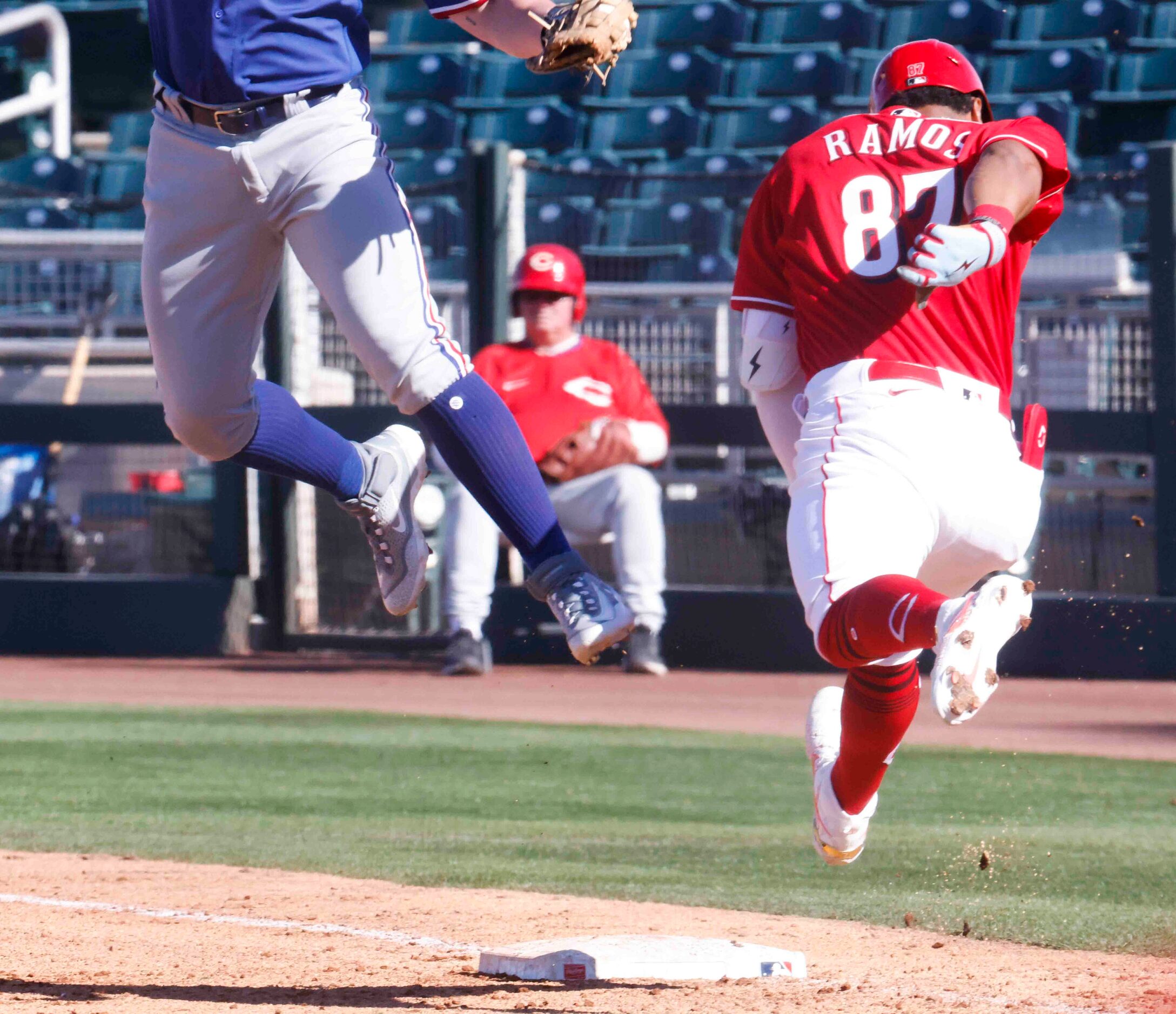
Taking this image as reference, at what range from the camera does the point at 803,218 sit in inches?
129

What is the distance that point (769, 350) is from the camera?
11.2ft

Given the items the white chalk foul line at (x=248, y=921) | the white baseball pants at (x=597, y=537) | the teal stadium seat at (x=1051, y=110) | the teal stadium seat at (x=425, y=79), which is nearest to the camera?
the white chalk foul line at (x=248, y=921)

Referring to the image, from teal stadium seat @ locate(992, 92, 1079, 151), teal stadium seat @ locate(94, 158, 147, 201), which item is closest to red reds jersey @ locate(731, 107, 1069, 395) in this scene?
teal stadium seat @ locate(992, 92, 1079, 151)

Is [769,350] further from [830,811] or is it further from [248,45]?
[248,45]

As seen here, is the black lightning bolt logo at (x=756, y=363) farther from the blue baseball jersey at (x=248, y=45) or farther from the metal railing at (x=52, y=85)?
the metal railing at (x=52, y=85)

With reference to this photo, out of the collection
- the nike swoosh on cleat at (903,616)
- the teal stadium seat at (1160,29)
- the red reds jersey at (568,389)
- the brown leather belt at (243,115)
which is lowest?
the red reds jersey at (568,389)

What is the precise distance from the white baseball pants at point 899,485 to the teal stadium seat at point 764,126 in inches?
405

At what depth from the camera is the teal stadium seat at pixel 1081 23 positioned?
1396 centimetres

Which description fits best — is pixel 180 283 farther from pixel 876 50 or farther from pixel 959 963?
pixel 876 50

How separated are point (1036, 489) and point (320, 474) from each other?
1309 mm

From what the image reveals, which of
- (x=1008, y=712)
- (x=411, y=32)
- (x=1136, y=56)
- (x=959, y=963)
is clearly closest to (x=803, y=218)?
(x=959, y=963)

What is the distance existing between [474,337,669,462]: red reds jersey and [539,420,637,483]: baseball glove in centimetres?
7

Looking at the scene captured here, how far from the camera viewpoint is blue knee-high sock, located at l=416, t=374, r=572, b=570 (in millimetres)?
3037

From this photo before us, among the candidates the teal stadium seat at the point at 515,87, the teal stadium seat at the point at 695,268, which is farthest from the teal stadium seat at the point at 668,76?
the teal stadium seat at the point at 695,268
